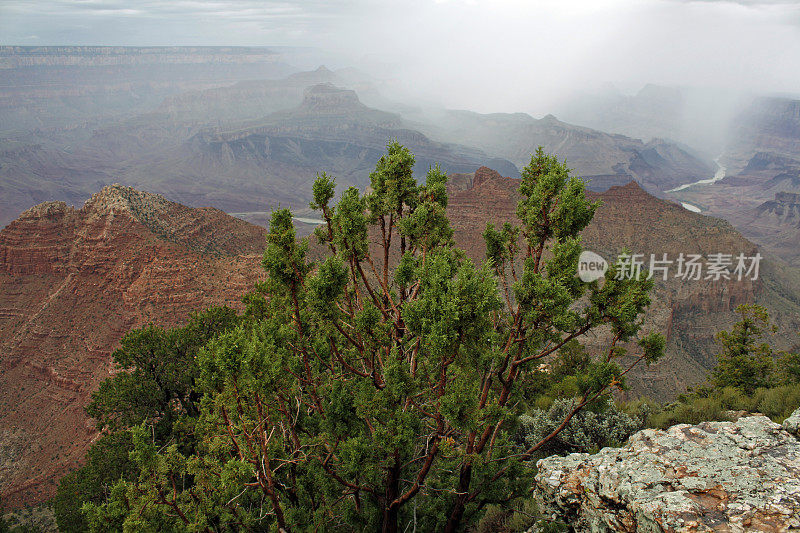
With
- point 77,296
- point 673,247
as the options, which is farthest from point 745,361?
point 77,296

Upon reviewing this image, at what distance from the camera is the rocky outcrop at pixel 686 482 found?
258 inches

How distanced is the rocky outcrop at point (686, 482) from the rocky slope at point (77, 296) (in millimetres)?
40454

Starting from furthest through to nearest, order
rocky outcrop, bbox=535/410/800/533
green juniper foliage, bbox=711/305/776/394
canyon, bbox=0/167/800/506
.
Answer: canyon, bbox=0/167/800/506 → green juniper foliage, bbox=711/305/776/394 → rocky outcrop, bbox=535/410/800/533

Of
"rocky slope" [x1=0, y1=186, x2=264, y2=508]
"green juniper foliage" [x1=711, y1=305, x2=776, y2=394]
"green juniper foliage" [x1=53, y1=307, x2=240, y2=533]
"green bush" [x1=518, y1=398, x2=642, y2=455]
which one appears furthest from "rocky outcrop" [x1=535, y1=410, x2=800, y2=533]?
"rocky slope" [x1=0, y1=186, x2=264, y2=508]

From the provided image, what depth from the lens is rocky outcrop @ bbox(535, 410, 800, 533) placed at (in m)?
6.55

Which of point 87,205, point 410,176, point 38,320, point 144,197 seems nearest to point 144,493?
point 410,176

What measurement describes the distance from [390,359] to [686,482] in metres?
5.67

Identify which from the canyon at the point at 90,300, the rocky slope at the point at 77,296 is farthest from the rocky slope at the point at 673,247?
the rocky slope at the point at 77,296

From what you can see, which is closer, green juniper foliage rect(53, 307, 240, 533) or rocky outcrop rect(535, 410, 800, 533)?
rocky outcrop rect(535, 410, 800, 533)

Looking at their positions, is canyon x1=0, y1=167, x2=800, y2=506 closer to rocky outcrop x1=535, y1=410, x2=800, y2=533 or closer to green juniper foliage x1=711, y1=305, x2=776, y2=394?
green juniper foliage x1=711, y1=305, x2=776, y2=394

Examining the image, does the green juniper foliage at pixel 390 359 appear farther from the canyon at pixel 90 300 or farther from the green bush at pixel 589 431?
the canyon at pixel 90 300

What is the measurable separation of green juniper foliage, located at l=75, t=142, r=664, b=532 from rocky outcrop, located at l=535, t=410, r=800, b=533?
1.72 metres

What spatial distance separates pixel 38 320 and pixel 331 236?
54760 mm

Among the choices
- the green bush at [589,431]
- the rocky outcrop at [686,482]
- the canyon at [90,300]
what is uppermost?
the rocky outcrop at [686,482]
